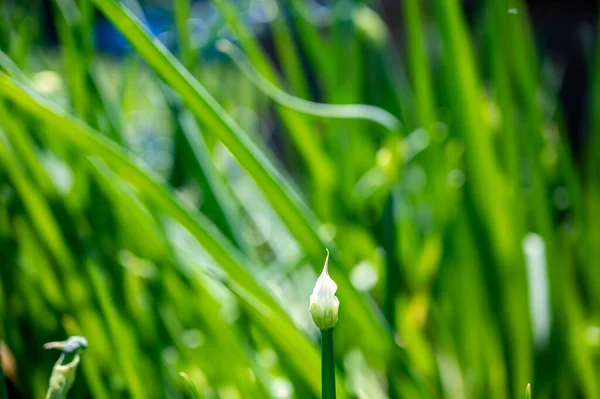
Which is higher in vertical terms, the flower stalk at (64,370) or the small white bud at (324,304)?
the small white bud at (324,304)

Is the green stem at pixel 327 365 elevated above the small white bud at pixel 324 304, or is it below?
below

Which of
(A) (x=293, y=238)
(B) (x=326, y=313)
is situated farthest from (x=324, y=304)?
(A) (x=293, y=238)

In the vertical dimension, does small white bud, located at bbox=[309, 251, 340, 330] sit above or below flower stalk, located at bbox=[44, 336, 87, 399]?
above

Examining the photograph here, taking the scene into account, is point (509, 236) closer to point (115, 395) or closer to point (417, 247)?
point (417, 247)

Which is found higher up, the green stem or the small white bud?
the small white bud

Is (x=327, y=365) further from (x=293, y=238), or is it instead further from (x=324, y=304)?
(x=293, y=238)

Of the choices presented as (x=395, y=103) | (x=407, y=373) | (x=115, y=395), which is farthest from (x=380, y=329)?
(x=395, y=103)
